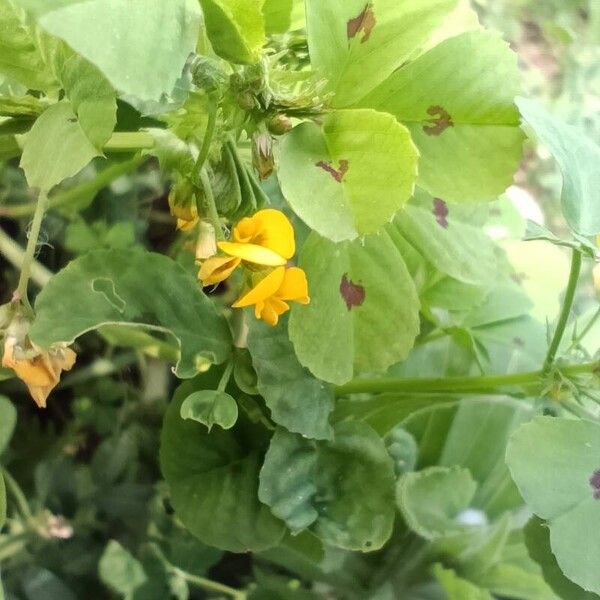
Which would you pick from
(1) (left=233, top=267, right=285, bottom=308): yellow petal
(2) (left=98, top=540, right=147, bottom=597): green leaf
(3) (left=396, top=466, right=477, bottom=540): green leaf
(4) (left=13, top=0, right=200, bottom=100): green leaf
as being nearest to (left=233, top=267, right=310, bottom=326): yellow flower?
(1) (left=233, top=267, right=285, bottom=308): yellow petal

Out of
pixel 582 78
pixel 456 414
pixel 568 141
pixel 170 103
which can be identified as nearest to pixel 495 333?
pixel 456 414

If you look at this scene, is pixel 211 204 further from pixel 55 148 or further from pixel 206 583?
pixel 206 583

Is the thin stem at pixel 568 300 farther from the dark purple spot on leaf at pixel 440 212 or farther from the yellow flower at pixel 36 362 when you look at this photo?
the yellow flower at pixel 36 362

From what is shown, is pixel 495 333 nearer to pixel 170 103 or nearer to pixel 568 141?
pixel 568 141

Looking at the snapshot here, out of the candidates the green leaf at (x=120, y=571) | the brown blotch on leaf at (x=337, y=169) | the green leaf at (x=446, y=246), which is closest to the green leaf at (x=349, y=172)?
the brown blotch on leaf at (x=337, y=169)

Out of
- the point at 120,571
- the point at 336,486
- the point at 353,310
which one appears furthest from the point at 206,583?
the point at 353,310

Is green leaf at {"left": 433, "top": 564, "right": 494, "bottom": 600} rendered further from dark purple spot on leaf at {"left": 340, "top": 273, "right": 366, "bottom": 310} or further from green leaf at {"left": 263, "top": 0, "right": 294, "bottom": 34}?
green leaf at {"left": 263, "top": 0, "right": 294, "bottom": 34}

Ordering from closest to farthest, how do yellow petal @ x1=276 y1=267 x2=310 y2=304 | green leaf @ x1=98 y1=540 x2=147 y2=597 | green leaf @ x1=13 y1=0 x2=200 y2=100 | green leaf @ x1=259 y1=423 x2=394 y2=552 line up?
green leaf @ x1=13 y1=0 x2=200 y2=100
yellow petal @ x1=276 y1=267 x2=310 y2=304
green leaf @ x1=259 y1=423 x2=394 y2=552
green leaf @ x1=98 y1=540 x2=147 y2=597
